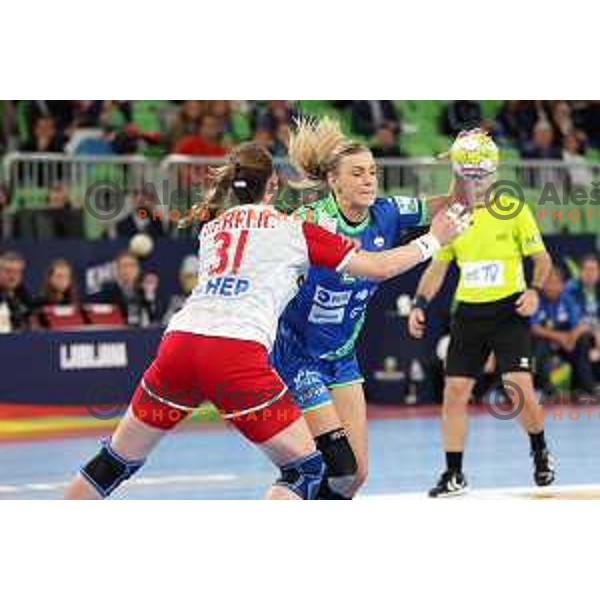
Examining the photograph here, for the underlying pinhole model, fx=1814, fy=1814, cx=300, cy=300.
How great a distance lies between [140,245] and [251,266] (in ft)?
30.9

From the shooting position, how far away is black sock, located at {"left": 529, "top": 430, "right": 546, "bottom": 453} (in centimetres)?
1189

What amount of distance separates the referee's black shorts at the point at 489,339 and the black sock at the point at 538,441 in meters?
0.44

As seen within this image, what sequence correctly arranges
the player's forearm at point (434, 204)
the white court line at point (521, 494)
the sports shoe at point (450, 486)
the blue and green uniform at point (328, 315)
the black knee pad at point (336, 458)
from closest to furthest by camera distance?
the black knee pad at point (336, 458) < the blue and green uniform at point (328, 315) < the player's forearm at point (434, 204) < the white court line at point (521, 494) < the sports shoe at point (450, 486)

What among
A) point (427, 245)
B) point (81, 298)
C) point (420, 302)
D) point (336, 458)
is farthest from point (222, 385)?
point (81, 298)

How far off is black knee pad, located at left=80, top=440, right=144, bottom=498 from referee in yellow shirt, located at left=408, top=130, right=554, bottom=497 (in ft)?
11.4

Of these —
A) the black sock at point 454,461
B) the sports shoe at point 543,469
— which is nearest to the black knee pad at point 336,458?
the black sock at point 454,461

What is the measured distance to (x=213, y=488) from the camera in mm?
12016

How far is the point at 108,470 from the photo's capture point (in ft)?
28.0

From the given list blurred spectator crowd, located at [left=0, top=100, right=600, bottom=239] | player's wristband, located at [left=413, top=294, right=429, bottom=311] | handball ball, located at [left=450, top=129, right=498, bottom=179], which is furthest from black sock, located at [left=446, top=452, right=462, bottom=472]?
blurred spectator crowd, located at [left=0, top=100, right=600, bottom=239]

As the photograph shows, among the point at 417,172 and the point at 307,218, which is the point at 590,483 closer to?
the point at 307,218

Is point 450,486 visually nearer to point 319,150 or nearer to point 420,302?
point 420,302

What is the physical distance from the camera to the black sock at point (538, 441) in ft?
39.0

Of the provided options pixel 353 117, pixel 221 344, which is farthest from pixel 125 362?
pixel 221 344

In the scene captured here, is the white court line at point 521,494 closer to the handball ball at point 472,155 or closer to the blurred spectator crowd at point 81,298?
the handball ball at point 472,155
